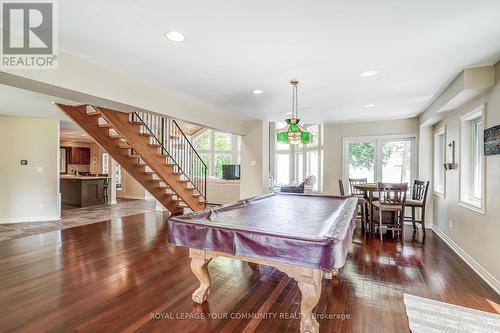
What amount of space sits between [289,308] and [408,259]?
2.27 metres

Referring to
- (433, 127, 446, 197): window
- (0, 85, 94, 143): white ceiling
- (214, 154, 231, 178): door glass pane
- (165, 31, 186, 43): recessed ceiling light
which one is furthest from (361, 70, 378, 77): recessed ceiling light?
(214, 154, 231, 178): door glass pane

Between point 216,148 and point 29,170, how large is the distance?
756 cm

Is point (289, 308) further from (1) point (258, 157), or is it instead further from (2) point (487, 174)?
(1) point (258, 157)

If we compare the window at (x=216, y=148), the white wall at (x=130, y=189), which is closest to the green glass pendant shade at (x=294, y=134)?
the white wall at (x=130, y=189)

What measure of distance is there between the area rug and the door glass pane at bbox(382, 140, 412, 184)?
4.21m

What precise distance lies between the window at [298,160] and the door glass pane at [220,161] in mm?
2726

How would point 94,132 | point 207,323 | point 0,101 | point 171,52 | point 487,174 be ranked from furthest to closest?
1. point 94,132
2. point 0,101
3. point 487,174
4. point 171,52
5. point 207,323

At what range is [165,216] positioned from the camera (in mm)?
6488

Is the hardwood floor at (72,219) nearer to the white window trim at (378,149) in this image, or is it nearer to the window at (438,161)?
the white window trim at (378,149)

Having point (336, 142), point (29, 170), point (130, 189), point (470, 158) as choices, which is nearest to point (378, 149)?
point (336, 142)

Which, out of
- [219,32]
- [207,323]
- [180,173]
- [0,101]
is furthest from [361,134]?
[0,101]

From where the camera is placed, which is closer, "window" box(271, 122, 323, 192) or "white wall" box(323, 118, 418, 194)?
"white wall" box(323, 118, 418, 194)

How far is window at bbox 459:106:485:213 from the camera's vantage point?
141 inches

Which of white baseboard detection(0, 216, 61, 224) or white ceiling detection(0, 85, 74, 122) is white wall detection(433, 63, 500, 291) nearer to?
white ceiling detection(0, 85, 74, 122)
